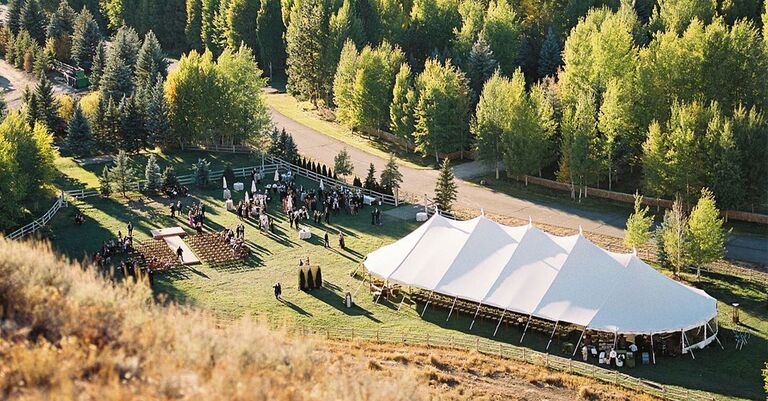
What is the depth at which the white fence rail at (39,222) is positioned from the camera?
45.0m

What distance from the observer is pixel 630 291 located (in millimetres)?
34812

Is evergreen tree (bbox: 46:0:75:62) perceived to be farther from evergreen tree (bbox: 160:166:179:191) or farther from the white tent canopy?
the white tent canopy

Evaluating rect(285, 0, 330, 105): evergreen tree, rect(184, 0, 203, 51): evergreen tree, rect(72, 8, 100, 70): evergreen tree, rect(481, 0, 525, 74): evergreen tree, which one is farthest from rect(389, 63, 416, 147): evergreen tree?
rect(184, 0, 203, 51): evergreen tree

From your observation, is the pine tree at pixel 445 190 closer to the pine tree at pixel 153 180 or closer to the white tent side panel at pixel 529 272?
the white tent side panel at pixel 529 272

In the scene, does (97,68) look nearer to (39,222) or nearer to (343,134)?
(343,134)

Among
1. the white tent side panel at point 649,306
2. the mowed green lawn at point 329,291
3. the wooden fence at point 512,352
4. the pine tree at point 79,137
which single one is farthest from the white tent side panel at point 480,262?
the pine tree at point 79,137

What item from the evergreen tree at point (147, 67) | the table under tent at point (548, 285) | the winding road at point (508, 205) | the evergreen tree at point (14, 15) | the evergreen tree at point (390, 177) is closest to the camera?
the table under tent at point (548, 285)

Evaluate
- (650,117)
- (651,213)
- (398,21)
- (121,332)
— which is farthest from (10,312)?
(398,21)

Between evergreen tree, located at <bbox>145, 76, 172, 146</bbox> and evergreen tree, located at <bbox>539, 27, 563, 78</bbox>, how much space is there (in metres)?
31.9

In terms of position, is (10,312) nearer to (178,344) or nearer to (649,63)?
(178,344)

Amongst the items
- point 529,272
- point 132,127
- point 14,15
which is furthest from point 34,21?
point 529,272

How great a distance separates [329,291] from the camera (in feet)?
130

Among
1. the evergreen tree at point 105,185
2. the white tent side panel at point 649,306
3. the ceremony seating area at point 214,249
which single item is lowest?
the ceremony seating area at point 214,249

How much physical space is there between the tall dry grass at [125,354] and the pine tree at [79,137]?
39.5 m
